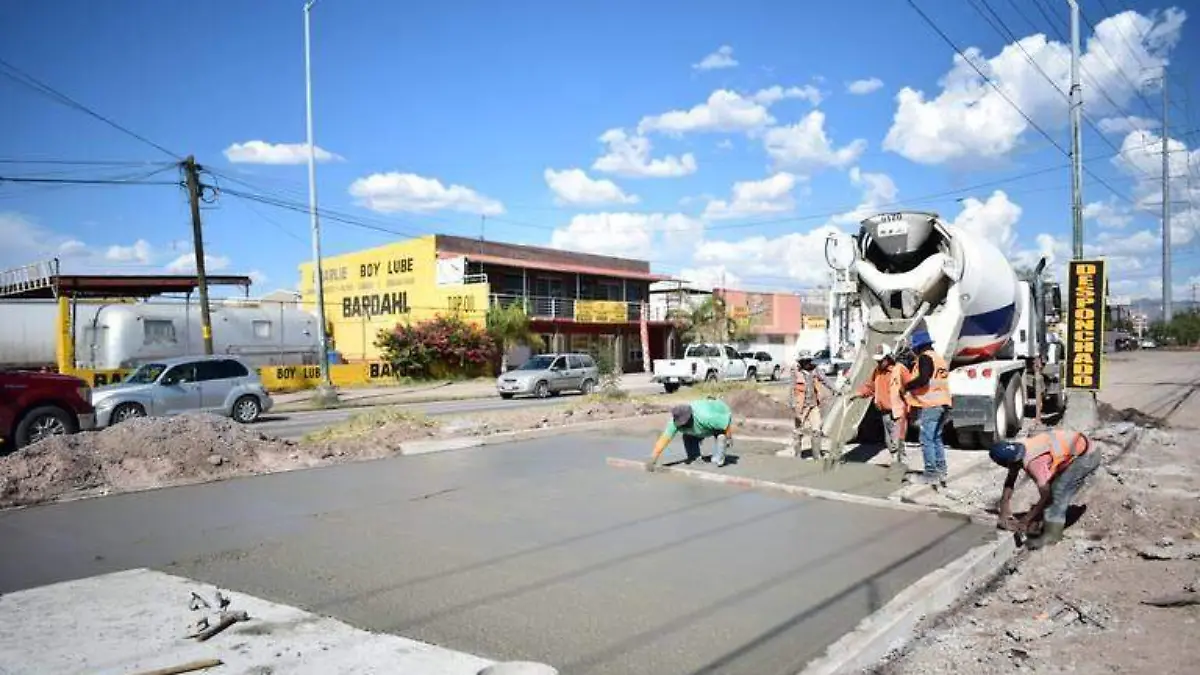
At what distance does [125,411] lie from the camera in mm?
16797

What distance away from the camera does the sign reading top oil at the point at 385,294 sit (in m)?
42.2

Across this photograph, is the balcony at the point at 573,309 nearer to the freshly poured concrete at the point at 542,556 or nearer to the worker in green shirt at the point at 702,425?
the worker in green shirt at the point at 702,425

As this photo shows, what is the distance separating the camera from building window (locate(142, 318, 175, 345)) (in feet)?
91.7

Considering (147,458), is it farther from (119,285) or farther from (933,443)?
(119,285)

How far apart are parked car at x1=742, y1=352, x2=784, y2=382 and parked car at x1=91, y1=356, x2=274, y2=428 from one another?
2057 centimetres

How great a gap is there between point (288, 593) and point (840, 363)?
363 inches

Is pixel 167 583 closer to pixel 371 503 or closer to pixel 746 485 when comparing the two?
pixel 371 503

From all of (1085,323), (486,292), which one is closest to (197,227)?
(486,292)

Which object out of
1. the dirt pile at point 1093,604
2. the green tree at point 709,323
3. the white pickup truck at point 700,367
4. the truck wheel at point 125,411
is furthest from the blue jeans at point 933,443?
the green tree at point 709,323

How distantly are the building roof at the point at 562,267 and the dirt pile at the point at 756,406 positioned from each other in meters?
26.2

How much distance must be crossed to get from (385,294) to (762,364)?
2284 cm

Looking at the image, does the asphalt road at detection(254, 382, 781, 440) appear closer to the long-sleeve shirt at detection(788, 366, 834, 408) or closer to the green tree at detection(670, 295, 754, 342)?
the long-sleeve shirt at detection(788, 366, 834, 408)

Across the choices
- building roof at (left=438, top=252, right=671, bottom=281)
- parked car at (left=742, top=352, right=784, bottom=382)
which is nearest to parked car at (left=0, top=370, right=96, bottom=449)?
parked car at (left=742, top=352, right=784, bottom=382)

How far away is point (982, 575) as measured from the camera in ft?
20.3
